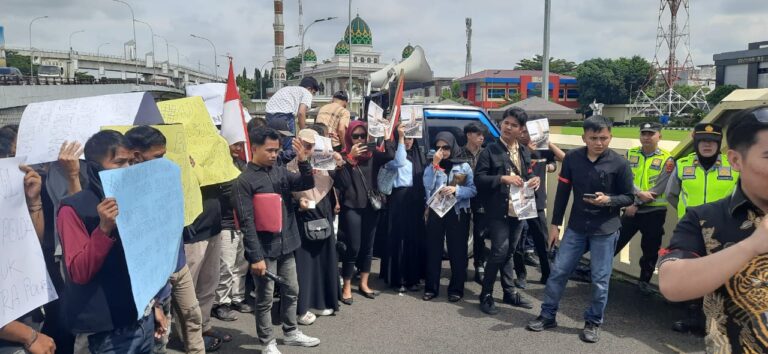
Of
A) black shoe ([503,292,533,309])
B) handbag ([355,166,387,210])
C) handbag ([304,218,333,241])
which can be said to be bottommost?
black shoe ([503,292,533,309])

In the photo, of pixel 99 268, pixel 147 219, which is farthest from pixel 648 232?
pixel 99 268

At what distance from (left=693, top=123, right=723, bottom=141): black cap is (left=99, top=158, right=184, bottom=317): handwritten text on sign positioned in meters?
4.03

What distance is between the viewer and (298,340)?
4.38m

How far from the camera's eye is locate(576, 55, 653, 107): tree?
70750 millimetres

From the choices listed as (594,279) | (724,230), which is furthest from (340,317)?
(724,230)

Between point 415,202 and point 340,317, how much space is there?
4.74 ft

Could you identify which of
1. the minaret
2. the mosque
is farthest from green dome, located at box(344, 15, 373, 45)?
the minaret

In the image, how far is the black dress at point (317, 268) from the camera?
4.85 meters

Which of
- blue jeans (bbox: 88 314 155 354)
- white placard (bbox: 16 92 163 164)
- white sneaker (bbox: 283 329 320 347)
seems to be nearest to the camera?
blue jeans (bbox: 88 314 155 354)

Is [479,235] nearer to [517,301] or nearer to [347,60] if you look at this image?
[517,301]

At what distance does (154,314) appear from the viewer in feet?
9.59

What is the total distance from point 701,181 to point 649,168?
74 centimetres

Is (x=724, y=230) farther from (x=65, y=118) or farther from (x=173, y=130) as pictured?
(x=65, y=118)

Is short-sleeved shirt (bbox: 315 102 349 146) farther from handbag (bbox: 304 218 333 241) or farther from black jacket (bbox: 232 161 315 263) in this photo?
black jacket (bbox: 232 161 315 263)
